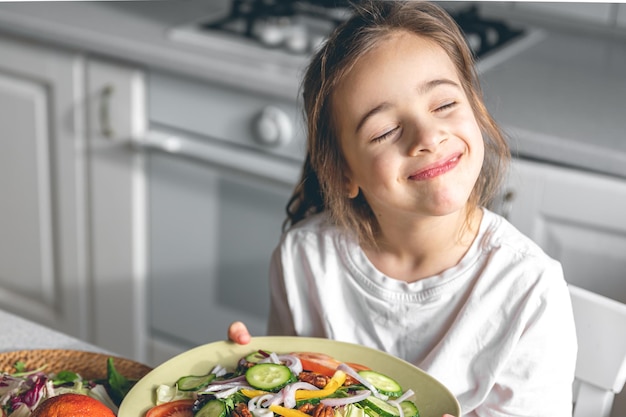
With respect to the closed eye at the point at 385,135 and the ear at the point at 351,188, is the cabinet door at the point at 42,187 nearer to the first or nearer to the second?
the ear at the point at 351,188

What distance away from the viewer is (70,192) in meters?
2.33

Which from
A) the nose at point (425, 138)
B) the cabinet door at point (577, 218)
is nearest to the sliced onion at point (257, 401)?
the nose at point (425, 138)

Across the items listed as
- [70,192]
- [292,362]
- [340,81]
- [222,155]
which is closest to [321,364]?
[292,362]

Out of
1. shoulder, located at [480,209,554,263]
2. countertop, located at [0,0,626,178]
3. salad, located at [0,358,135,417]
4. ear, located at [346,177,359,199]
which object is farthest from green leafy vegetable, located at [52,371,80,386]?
countertop, located at [0,0,626,178]

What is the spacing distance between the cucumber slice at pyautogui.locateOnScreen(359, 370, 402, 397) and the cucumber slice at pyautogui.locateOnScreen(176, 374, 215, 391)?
6.9 inches

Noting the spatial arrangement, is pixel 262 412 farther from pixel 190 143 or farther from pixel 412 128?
pixel 190 143

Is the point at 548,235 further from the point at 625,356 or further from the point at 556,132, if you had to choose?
the point at 625,356

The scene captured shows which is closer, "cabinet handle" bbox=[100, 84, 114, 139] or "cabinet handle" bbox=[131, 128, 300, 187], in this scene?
"cabinet handle" bbox=[131, 128, 300, 187]

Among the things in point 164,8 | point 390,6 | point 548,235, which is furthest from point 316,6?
point 390,6

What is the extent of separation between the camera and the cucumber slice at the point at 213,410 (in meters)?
0.93

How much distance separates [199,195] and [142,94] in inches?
10.8

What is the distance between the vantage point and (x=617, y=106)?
181cm

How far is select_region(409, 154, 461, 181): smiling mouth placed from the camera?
1108mm

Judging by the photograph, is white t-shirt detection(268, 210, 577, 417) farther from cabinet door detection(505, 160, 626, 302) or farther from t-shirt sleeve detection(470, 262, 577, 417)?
cabinet door detection(505, 160, 626, 302)
